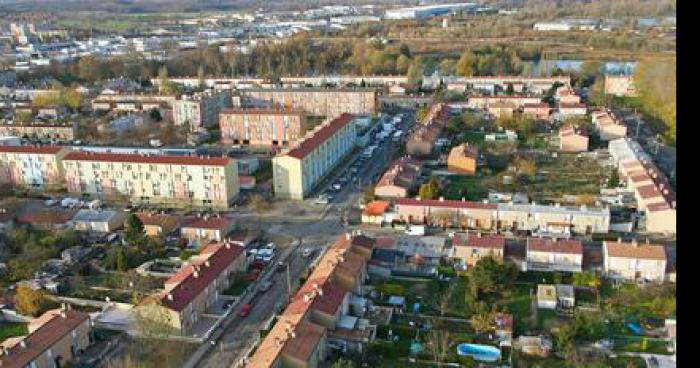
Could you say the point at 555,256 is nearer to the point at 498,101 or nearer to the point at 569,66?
the point at 498,101

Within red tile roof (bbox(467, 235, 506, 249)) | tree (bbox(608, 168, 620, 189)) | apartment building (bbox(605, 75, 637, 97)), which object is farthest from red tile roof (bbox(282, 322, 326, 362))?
apartment building (bbox(605, 75, 637, 97))

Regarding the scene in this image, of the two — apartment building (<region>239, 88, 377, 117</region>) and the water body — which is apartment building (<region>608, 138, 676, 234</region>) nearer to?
apartment building (<region>239, 88, 377, 117</region>)

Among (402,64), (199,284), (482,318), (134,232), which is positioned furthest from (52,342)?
(402,64)

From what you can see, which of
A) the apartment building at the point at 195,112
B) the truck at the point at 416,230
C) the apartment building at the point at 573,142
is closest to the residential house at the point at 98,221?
the truck at the point at 416,230

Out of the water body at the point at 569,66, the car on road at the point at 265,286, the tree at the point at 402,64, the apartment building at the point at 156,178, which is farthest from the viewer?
the tree at the point at 402,64

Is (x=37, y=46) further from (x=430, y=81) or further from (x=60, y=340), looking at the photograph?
(x=60, y=340)

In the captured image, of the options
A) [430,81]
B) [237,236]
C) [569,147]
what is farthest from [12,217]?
[430,81]

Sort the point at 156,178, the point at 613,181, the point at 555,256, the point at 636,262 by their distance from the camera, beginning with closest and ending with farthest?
the point at 636,262 → the point at 555,256 → the point at 613,181 → the point at 156,178

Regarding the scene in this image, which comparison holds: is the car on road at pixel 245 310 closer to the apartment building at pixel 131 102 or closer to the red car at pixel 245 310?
the red car at pixel 245 310
